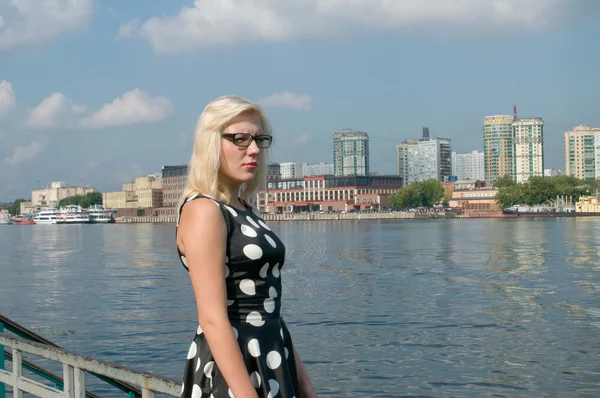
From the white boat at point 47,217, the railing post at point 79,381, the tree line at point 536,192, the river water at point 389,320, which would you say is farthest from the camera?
the white boat at point 47,217

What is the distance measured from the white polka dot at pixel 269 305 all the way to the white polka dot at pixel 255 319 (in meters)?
0.04

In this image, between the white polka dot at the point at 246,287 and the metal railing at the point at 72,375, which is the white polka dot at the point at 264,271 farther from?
the metal railing at the point at 72,375

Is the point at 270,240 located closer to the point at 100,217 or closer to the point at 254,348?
the point at 254,348

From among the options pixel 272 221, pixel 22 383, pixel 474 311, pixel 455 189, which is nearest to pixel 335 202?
pixel 272 221

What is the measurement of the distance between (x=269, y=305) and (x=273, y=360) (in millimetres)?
178

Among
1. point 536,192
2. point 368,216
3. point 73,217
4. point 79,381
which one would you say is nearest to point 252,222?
point 79,381

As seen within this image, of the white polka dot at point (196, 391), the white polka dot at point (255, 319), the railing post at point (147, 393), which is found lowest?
the railing post at point (147, 393)

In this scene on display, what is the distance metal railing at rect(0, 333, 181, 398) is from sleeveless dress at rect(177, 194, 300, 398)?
30 cm

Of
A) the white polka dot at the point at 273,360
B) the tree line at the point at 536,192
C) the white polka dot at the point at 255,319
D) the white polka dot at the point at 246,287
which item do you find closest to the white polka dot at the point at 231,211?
the white polka dot at the point at 246,287

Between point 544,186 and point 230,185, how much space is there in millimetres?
159811

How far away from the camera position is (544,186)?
156 metres

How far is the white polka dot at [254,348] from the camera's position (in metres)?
2.60

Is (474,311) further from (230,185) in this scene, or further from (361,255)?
(361,255)

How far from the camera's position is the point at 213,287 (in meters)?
2.54
